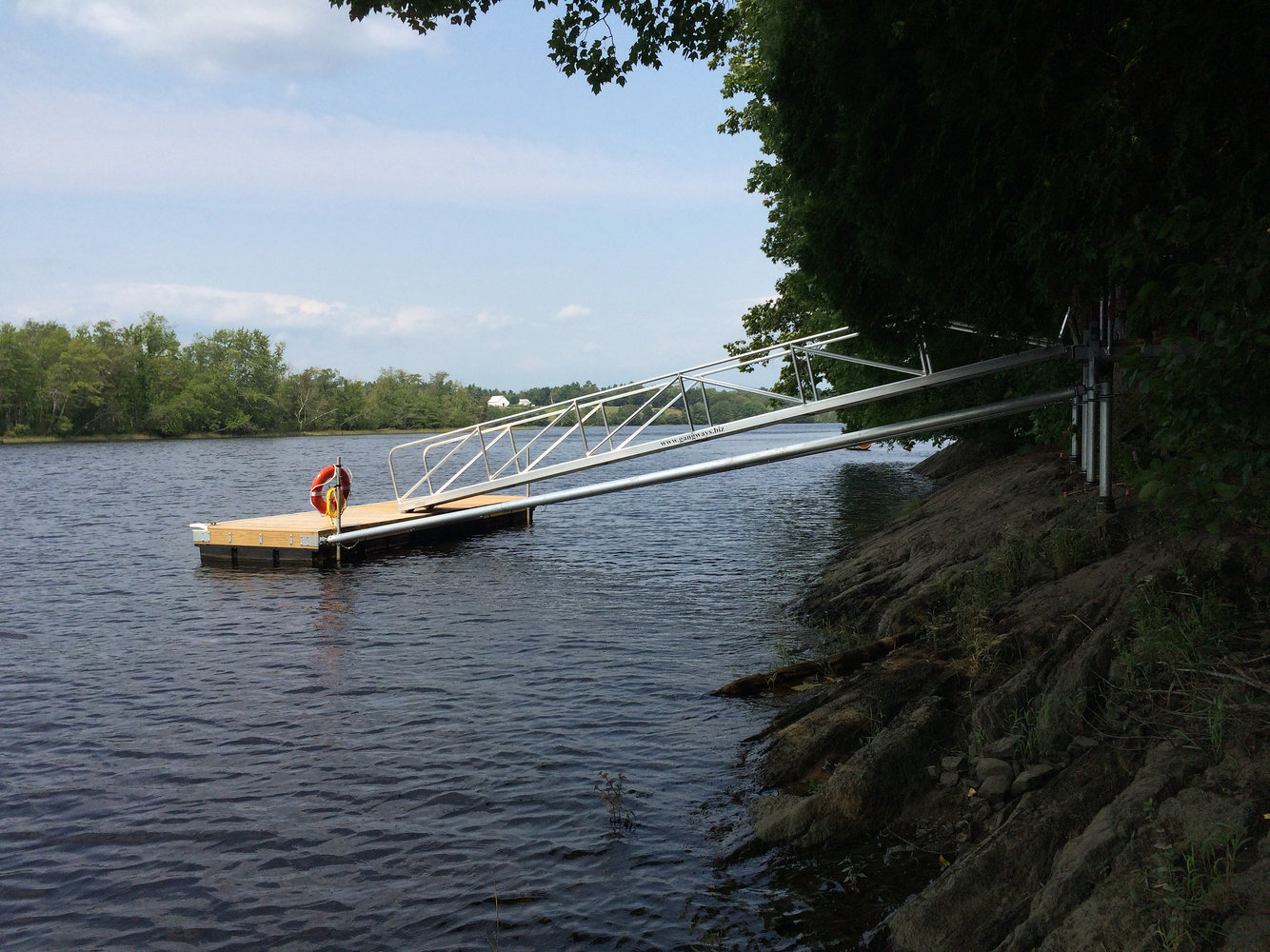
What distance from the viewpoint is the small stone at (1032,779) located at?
22.3 feet

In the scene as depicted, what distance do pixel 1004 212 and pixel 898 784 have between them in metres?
5.13

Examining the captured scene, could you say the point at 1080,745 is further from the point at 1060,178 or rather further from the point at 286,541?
the point at 286,541

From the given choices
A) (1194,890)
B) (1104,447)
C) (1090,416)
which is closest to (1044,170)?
(1194,890)

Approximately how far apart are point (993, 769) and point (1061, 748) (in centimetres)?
51

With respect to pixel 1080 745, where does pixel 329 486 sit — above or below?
above

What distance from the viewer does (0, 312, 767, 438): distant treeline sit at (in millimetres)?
102688

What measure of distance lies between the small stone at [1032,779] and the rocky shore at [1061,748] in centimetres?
2

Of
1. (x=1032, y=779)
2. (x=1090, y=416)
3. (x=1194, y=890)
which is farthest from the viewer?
(x=1090, y=416)

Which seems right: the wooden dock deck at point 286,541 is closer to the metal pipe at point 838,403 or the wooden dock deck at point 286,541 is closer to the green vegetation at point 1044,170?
the metal pipe at point 838,403

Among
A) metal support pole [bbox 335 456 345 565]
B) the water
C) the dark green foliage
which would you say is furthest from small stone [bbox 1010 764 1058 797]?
metal support pole [bbox 335 456 345 565]

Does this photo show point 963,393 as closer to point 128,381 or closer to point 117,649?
point 117,649

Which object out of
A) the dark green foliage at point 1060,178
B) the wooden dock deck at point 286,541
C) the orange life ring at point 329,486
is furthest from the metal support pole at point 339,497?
the dark green foliage at point 1060,178

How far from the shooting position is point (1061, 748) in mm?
7066

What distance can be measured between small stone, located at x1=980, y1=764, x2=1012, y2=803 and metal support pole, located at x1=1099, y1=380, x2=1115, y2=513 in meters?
6.22
